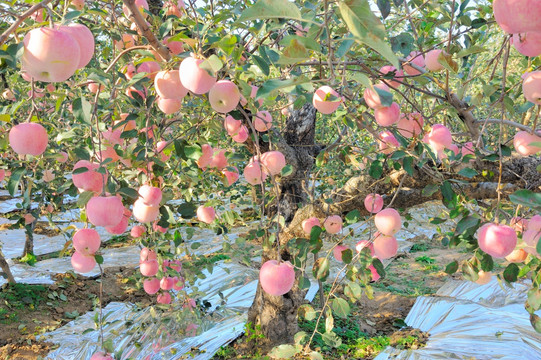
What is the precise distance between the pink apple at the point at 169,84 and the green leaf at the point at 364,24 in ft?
1.83

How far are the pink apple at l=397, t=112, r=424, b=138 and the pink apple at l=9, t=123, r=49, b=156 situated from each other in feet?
3.06

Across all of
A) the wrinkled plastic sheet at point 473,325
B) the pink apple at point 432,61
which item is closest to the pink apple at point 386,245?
the pink apple at point 432,61

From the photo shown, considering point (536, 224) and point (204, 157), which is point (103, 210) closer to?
point (204, 157)

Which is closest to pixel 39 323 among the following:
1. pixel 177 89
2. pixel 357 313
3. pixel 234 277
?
pixel 234 277

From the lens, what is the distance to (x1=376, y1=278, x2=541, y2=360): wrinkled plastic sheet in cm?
251

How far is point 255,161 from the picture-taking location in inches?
50.4

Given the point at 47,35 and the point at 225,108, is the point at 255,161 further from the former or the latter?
the point at 47,35

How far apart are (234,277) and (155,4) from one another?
253 centimetres

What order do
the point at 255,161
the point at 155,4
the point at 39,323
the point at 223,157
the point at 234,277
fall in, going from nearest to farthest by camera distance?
1. the point at 255,161
2. the point at 223,157
3. the point at 155,4
4. the point at 39,323
5. the point at 234,277

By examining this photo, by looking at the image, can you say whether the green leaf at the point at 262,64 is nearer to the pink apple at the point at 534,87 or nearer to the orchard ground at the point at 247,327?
the pink apple at the point at 534,87

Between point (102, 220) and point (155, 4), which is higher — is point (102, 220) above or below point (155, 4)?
below

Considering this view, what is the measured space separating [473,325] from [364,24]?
115 inches

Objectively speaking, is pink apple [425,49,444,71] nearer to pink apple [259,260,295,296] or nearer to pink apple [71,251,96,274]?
pink apple [259,260,295,296]

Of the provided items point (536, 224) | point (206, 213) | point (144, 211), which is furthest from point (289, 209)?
point (536, 224)
